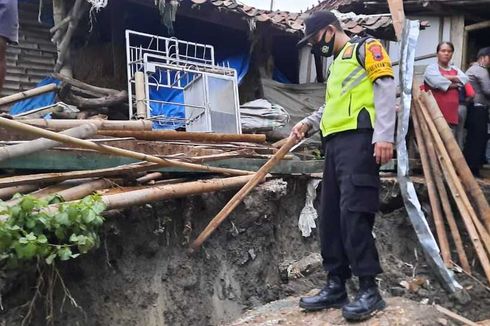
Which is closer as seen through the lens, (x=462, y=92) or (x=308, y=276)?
(x=308, y=276)

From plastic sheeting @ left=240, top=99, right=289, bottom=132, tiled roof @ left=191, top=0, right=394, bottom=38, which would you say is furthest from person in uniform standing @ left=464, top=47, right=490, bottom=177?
plastic sheeting @ left=240, top=99, right=289, bottom=132

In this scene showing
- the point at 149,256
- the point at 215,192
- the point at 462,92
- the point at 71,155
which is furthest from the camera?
the point at 462,92

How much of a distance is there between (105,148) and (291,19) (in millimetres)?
5274

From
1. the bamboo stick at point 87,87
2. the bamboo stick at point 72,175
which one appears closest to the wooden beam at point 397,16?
the bamboo stick at point 72,175

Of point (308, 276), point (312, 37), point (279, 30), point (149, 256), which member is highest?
point (279, 30)

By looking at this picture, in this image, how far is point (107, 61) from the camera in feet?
25.4

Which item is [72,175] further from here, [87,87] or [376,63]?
[87,87]

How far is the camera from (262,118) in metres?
7.55

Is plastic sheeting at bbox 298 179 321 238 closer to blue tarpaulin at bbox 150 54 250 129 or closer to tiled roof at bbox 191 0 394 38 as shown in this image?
blue tarpaulin at bbox 150 54 250 129

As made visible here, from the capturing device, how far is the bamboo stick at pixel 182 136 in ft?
14.4

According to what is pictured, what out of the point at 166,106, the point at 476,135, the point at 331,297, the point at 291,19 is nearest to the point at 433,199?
the point at 476,135

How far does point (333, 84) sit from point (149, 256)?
1772 millimetres

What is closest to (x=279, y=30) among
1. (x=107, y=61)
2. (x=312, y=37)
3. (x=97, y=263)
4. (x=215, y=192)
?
(x=107, y=61)

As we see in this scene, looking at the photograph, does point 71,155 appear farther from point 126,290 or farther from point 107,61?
point 107,61
